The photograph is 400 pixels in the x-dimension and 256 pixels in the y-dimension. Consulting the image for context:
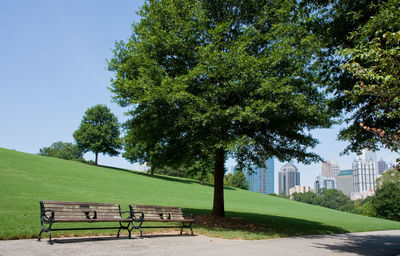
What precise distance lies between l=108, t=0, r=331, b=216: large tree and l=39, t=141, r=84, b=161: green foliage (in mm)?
92527

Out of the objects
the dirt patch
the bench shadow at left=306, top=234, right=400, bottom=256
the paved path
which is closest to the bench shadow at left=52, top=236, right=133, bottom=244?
the paved path

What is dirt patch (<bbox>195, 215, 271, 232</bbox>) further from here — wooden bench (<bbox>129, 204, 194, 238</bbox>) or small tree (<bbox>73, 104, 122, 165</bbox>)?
small tree (<bbox>73, 104, 122, 165</bbox>)

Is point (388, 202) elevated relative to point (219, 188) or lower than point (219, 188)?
lower

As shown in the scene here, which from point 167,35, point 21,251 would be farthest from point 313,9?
point 21,251

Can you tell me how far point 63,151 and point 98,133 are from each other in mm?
57841

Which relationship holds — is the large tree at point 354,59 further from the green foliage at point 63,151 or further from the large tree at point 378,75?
the green foliage at point 63,151

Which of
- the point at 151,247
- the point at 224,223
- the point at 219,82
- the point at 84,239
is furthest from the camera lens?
the point at 224,223

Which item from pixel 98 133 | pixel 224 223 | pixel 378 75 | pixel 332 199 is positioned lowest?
pixel 332 199

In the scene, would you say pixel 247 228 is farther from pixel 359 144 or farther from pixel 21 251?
pixel 21 251

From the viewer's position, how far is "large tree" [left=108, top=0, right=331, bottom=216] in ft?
42.6

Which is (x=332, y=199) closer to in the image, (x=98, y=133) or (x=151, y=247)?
(x=98, y=133)

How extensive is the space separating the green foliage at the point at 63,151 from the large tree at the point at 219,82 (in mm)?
92527

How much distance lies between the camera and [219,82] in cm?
1427

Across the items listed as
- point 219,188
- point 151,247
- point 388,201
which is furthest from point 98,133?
point 388,201
